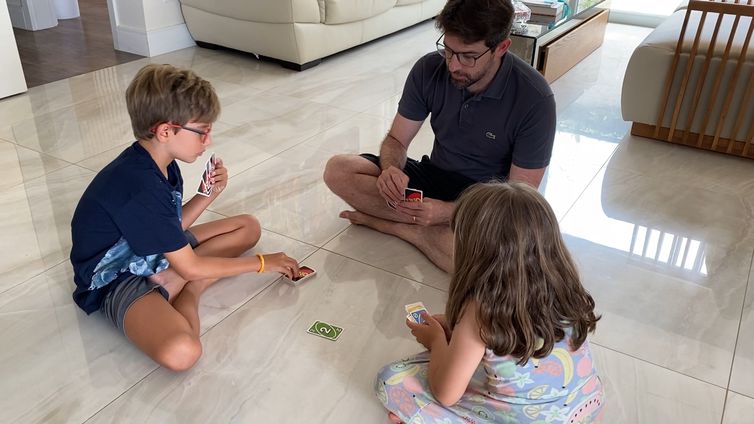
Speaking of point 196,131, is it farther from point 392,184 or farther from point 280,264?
point 392,184

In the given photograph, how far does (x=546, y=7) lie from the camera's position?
3.93 metres

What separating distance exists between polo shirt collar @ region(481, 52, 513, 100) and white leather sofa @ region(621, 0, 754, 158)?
150 centimetres

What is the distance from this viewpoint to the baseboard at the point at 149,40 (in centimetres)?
450

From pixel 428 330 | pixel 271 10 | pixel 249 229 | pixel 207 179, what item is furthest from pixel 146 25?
pixel 428 330

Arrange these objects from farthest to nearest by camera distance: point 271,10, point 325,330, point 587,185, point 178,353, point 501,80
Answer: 1. point 271,10
2. point 587,185
3. point 501,80
4. point 325,330
5. point 178,353

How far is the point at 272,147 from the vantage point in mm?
3186

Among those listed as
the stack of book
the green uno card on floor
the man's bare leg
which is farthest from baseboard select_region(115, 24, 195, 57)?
the green uno card on floor

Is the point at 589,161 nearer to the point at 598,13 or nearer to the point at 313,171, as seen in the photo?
the point at 313,171

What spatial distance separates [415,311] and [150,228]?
775 millimetres

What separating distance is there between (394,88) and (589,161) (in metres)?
1.40

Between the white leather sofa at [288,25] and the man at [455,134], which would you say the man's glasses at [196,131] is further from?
the white leather sofa at [288,25]

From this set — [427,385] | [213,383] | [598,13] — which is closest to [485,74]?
[427,385]

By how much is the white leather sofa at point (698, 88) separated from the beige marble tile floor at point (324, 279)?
0.34 feet

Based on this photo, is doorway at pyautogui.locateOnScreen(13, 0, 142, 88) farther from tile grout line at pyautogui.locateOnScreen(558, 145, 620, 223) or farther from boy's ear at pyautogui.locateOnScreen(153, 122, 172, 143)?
tile grout line at pyautogui.locateOnScreen(558, 145, 620, 223)
